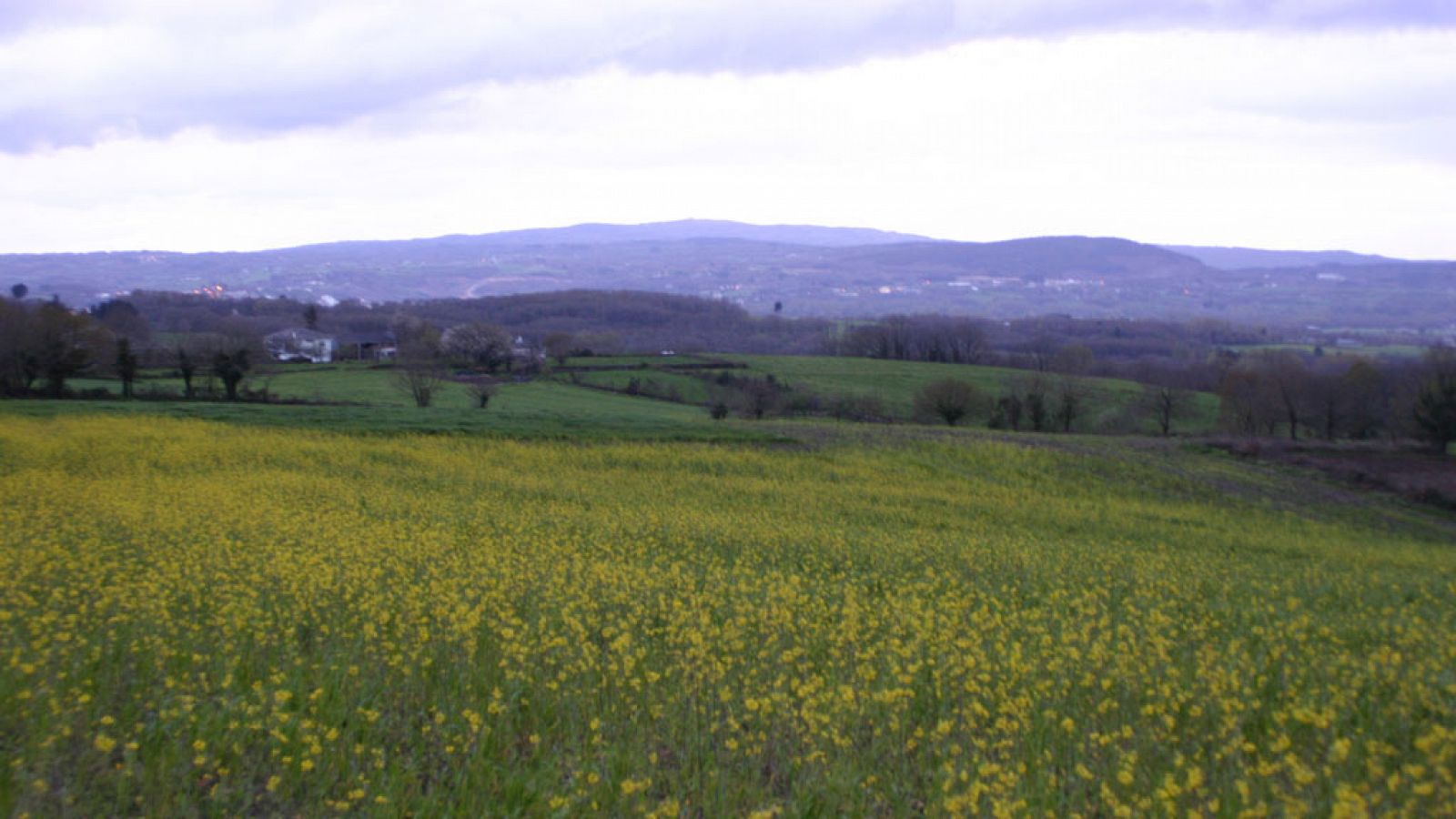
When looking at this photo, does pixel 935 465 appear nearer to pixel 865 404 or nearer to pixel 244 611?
pixel 244 611

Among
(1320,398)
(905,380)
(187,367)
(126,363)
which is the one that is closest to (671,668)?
(126,363)

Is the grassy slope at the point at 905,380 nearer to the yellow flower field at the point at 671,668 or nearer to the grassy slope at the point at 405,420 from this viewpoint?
the grassy slope at the point at 405,420

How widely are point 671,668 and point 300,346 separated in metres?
85.0

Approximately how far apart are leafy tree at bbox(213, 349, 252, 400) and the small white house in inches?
1473

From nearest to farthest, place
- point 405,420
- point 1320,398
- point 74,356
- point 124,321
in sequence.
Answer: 1. point 405,420
2. point 74,356
3. point 1320,398
4. point 124,321

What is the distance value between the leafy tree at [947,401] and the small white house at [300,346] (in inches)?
2048

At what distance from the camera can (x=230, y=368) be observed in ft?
138

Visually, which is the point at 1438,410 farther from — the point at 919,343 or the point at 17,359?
the point at 919,343

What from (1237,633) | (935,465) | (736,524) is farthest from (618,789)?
(935,465)

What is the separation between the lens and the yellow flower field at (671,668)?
17.6ft

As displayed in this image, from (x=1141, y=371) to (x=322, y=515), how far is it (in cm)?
8006

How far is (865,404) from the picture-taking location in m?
57.2

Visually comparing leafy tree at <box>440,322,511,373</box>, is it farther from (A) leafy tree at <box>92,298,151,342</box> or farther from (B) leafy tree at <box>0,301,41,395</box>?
(B) leafy tree at <box>0,301,41,395</box>

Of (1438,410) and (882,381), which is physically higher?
(1438,410)
